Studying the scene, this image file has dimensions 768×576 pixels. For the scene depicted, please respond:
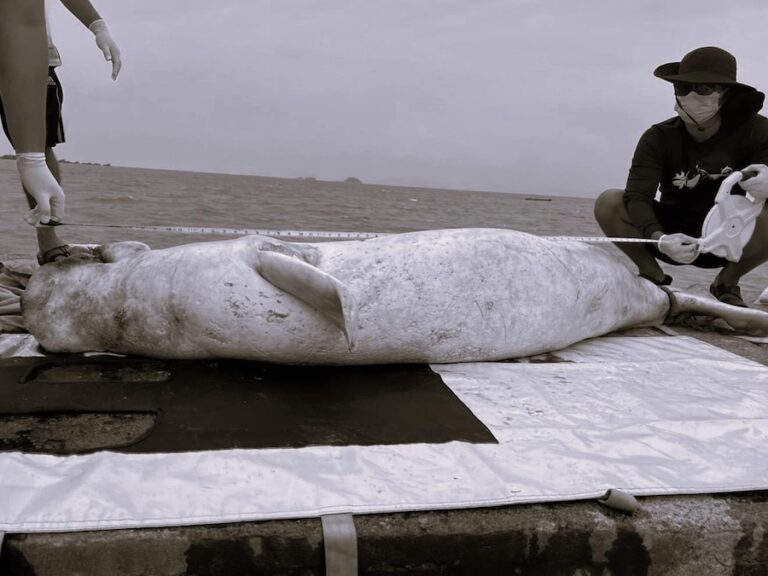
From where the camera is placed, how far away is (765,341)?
4367 millimetres

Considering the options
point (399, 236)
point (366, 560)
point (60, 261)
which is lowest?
point (366, 560)

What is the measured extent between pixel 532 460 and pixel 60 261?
2573mm

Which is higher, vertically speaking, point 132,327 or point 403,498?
point 132,327

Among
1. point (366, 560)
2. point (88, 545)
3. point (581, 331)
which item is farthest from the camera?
point (581, 331)

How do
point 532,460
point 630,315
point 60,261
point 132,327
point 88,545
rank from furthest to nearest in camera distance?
point 630,315, point 60,261, point 132,327, point 532,460, point 88,545

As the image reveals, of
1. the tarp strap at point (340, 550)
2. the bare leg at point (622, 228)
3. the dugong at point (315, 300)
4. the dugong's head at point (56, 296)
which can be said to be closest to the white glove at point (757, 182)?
the bare leg at point (622, 228)

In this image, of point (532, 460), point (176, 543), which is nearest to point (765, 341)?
point (532, 460)

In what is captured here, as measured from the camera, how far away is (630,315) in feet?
14.2

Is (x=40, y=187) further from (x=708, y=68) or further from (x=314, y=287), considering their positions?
(x=708, y=68)

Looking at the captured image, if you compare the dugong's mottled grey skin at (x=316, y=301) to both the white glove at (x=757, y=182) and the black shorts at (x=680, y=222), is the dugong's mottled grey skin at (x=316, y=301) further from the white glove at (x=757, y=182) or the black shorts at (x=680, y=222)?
the black shorts at (x=680, y=222)

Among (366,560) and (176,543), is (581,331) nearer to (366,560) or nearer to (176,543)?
(366,560)

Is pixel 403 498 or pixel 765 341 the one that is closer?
pixel 403 498

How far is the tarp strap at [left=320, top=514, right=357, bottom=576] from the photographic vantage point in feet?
6.29

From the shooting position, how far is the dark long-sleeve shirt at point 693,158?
4605mm
